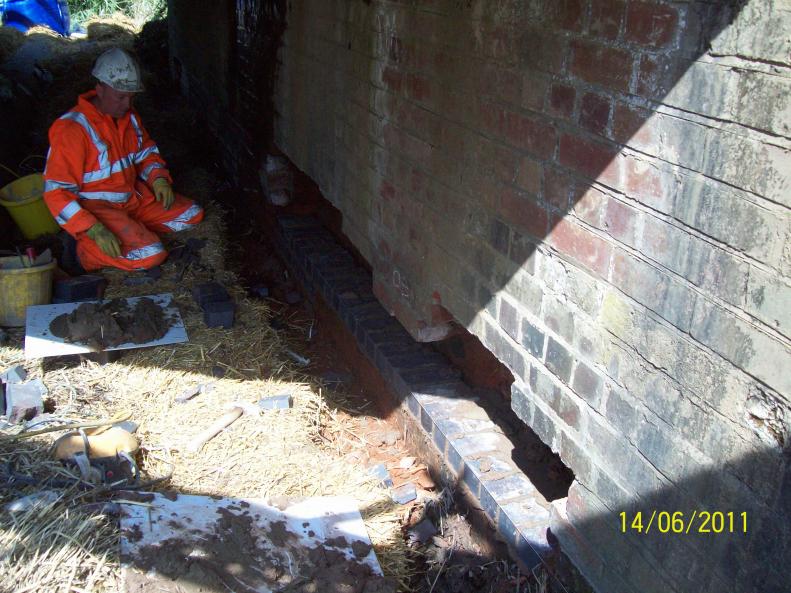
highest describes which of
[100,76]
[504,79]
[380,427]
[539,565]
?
[504,79]

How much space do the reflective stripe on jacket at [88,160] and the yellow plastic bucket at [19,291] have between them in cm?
62

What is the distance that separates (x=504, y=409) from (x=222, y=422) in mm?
1623

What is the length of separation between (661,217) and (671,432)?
0.62 m

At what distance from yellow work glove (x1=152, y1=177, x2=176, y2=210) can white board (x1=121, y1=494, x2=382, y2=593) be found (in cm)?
377

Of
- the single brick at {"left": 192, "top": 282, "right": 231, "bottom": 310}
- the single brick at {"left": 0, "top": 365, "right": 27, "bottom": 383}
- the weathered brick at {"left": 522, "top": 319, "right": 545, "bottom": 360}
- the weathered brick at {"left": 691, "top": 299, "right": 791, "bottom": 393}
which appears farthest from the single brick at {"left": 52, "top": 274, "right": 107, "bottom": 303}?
the weathered brick at {"left": 691, "top": 299, "right": 791, "bottom": 393}

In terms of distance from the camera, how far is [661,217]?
79.8 inches

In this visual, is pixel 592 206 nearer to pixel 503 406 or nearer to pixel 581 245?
pixel 581 245

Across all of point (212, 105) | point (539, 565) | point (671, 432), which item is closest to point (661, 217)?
point (671, 432)

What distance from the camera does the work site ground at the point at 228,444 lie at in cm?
298

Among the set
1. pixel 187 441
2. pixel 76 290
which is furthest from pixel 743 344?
pixel 76 290

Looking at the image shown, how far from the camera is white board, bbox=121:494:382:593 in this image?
2.92m

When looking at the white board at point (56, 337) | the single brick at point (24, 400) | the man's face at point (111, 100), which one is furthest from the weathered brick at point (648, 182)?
the man's face at point (111, 100)

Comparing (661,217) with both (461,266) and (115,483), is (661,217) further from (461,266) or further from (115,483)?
(115,483)

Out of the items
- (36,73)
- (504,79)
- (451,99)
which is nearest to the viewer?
(504,79)
